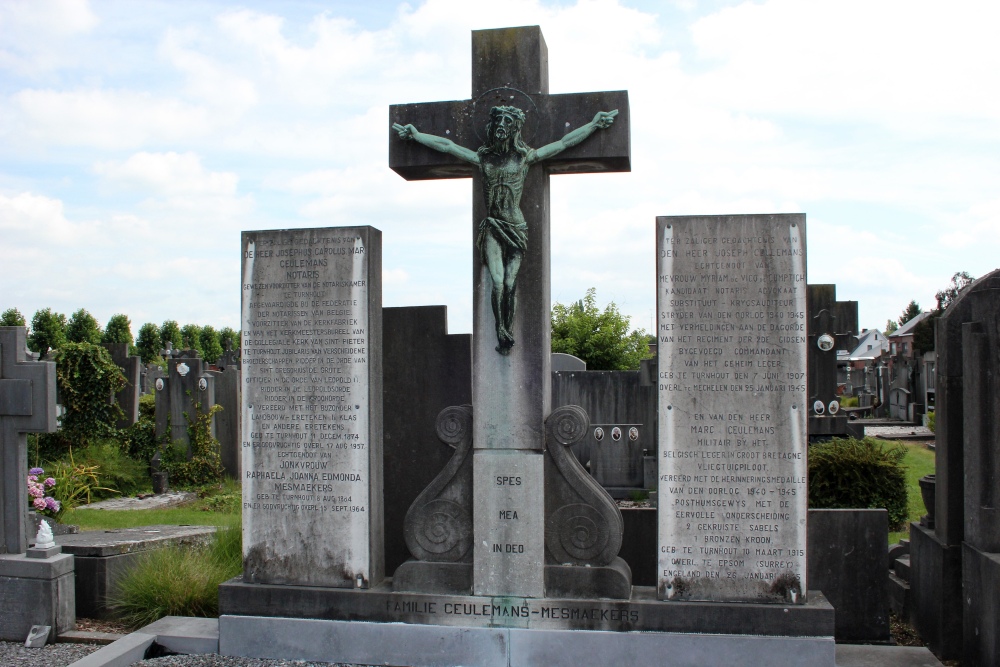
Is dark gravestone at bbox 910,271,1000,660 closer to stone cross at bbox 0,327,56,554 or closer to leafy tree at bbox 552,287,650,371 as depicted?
stone cross at bbox 0,327,56,554

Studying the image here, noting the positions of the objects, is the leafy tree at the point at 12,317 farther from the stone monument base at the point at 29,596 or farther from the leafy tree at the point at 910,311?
the leafy tree at the point at 910,311

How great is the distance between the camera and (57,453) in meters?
14.1

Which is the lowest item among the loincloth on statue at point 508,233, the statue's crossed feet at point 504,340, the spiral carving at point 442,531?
the spiral carving at point 442,531

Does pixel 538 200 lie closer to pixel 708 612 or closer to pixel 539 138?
pixel 539 138

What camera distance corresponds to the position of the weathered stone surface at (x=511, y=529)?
5039 mm

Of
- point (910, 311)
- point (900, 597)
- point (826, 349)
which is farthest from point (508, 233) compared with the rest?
point (910, 311)

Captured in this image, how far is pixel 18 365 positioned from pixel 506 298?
3.59 meters

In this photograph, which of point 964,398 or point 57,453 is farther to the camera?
point 57,453

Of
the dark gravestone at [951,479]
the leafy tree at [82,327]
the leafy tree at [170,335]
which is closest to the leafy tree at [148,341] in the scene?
the leafy tree at [170,335]

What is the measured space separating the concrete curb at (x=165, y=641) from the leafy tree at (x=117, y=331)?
41.7 meters

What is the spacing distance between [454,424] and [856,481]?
231 inches

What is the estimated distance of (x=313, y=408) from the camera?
5.32 meters

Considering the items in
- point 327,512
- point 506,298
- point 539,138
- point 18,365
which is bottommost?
point 327,512

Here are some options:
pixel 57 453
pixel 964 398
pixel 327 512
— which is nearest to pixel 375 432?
pixel 327 512
